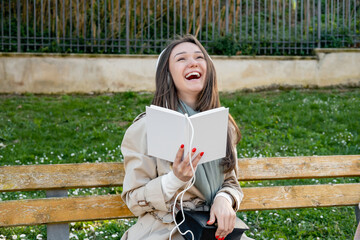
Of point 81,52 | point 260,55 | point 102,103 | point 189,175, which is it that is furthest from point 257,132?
point 189,175

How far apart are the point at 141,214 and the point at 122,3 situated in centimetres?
768

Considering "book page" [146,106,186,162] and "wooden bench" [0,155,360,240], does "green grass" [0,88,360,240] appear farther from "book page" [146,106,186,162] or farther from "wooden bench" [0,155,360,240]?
"book page" [146,106,186,162]

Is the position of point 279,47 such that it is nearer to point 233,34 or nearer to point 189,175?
point 233,34

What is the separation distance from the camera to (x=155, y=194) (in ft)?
8.66

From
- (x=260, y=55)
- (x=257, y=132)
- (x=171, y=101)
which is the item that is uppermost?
(x=171, y=101)

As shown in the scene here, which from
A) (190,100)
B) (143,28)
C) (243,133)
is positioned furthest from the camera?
(143,28)

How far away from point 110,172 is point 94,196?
179 millimetres

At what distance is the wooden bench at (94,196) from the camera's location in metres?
3.01

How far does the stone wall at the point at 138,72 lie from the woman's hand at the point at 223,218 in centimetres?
678

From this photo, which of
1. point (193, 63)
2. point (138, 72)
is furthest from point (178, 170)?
point (138, 72)

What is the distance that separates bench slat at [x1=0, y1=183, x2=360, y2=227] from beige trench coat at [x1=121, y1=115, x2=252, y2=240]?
12.4 inches

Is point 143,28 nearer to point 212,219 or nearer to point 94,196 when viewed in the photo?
point 94,196

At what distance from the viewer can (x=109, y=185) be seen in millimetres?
3176

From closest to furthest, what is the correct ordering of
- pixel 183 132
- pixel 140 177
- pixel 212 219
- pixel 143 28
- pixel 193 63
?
pixel 183 132 < pixel 212 219 < pixel 140 177 < pixel 193 63 < pixel 143 28
